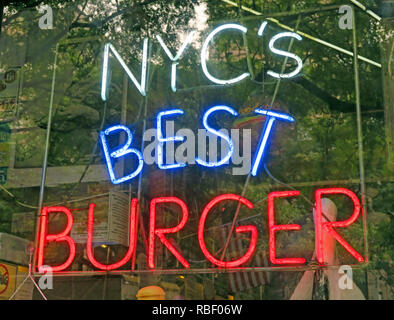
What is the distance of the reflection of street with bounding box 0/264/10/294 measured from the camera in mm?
6406

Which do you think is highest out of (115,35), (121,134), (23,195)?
(115,35)

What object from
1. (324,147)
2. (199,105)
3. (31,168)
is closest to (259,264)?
(324,147)

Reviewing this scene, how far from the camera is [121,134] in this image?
725 cm

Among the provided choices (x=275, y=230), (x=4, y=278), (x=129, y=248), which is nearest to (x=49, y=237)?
(x=129, y=248)

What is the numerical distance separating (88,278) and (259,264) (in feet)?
9.75

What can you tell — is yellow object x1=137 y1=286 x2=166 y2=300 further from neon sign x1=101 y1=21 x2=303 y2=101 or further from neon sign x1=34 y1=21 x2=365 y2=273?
neon sign x1=101 y1=21 x2=303 y2=101

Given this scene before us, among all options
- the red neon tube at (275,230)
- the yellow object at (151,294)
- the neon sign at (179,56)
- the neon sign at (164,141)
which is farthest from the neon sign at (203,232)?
the neon sign at (179,56)

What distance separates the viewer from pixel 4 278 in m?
6.47

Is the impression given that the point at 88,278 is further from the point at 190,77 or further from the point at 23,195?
the point at 190,77

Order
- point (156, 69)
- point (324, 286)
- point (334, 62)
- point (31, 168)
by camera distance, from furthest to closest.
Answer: point (334, 62)
point (156, 69)
point (31, 168)
point (324, 286)

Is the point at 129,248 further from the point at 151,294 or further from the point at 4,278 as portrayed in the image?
the point at 4,278

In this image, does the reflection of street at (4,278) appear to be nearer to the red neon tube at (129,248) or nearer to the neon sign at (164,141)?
the red neon tube at (129,248)

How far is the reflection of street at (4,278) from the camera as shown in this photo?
21.0 ft

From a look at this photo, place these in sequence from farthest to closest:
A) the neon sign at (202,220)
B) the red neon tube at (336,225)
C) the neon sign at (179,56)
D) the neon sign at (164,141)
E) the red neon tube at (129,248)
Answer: the neon sign at (179,56) → the neon sign at (164,141) → the red neon tube at (129,248) → the neon sign at (202,220) → the red neon tube at (336,225)
